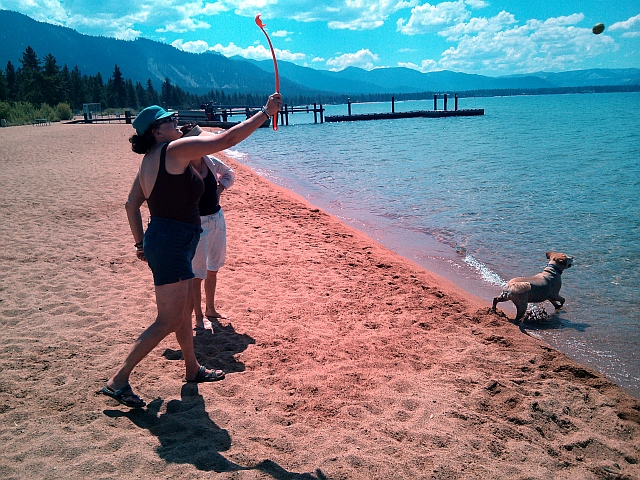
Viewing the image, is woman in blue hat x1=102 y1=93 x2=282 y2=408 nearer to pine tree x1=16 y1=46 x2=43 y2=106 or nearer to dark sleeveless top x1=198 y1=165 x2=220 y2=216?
dark sleeveless top x1=198 y1=165 x2=220 y2=216

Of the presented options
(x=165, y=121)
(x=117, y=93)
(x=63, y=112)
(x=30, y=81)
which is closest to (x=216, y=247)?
(x=165, y=121)

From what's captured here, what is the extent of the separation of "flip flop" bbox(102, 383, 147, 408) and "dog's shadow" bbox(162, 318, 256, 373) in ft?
2.61

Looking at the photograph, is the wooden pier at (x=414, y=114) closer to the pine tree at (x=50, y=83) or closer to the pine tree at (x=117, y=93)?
the pine tree at (x=117, y=93)

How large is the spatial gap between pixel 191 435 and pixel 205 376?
28.5 inches

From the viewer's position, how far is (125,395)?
10.3ft

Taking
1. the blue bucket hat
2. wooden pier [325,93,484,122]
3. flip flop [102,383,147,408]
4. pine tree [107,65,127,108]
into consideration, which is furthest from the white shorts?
pine tree [107,65,127,108]

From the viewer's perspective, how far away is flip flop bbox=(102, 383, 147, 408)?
10.2ft

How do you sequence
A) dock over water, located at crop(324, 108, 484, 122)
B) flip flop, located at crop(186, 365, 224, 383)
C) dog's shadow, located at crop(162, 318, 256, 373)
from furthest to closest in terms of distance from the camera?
dock over water, located at crop(324, 108, 484, 122) → dog's shadow, located at crop(162, 318, 256, 373) → flip flop, located at crop(186, 365, 224, 383)

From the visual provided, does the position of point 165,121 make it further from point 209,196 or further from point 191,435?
point 191,435

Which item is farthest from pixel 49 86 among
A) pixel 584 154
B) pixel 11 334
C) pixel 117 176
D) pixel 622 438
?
pixel 622 438

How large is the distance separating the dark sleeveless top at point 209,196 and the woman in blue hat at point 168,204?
101 centimetres

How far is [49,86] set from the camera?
57.7 meters

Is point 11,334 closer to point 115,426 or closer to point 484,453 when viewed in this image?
point 115,426

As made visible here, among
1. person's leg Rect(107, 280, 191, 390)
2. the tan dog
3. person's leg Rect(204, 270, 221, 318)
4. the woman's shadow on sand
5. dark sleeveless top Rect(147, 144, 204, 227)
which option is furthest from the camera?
the tan dog
